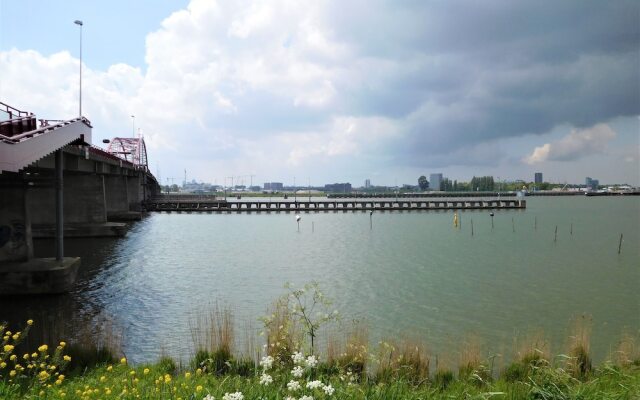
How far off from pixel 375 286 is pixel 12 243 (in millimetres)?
22210

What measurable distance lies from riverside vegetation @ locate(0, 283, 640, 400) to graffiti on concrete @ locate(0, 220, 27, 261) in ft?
41.0

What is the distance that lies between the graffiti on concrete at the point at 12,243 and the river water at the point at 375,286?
128 inches

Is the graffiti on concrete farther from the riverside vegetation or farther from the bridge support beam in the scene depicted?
the riverside vegetation

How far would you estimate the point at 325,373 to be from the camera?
41.4 ft

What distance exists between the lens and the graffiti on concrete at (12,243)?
85.9 ft

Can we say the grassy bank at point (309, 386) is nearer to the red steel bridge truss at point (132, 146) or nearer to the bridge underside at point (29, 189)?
the bridge underside at point (29, 189)

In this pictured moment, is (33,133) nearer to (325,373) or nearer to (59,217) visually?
(59,217)

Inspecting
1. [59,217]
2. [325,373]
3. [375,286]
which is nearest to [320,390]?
[325,373]

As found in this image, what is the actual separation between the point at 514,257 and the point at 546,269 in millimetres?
6945

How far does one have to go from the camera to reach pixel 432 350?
1711 cm

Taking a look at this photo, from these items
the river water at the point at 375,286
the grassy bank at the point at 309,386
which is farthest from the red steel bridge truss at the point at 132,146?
the grassy bank at the point at 309,386

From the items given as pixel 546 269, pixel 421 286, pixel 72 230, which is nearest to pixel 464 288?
pixel 421 286

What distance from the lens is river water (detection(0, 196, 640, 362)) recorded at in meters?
20.3

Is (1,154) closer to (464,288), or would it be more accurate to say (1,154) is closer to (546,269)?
(464,288)
